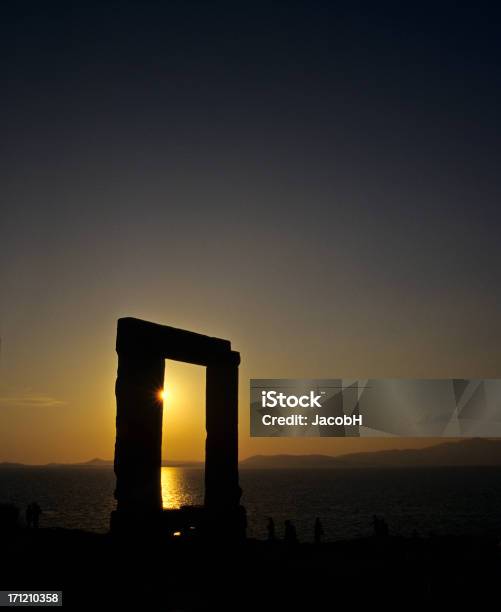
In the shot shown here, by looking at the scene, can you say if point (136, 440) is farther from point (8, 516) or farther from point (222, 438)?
point (8, 516)

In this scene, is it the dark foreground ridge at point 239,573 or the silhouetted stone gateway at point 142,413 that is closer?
the dark foreground ridge at point 239,573

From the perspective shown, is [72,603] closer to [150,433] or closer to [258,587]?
[258,587]

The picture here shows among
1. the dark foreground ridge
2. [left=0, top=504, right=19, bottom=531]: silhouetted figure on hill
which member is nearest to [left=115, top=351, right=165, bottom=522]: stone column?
the dark foreground ridge

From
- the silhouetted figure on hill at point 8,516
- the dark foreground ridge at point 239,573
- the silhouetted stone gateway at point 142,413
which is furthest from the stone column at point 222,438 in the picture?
the silhouetted figure on hill at point 8,516

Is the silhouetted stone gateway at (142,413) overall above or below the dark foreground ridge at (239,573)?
above

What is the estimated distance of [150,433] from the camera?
51.4ft

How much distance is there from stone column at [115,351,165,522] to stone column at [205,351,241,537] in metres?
2.83

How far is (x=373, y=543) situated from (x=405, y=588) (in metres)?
6.99

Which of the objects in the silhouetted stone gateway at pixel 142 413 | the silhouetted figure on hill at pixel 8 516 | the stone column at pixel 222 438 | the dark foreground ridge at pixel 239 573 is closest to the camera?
the dark foreground ridge at pixel 239 573

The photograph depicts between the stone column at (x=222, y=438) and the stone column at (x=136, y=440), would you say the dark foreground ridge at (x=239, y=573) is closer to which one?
the stone column at (x=136, y=440)

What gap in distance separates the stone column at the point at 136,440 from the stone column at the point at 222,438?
111 inches

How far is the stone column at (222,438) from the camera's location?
18.2 m

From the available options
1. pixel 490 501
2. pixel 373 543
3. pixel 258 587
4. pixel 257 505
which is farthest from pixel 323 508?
pixel 258 587

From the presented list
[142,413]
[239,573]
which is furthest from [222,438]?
[239,573]
